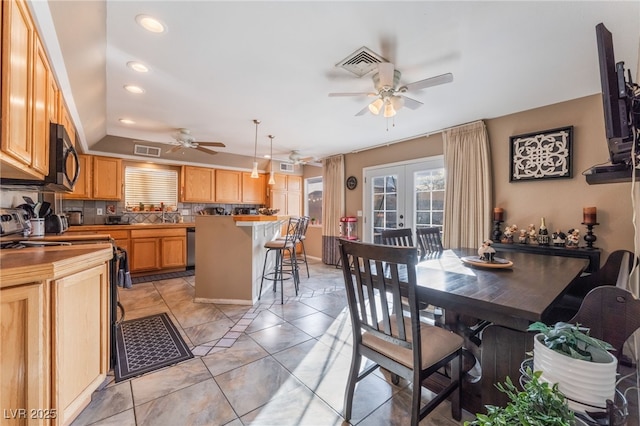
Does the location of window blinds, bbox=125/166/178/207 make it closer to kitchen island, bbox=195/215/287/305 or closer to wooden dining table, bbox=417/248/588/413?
kitchen island, bbox=195/215/287/305

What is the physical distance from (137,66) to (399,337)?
297 cm

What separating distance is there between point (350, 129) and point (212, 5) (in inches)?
104

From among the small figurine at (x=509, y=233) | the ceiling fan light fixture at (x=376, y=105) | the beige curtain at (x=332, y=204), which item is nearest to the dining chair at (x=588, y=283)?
the small figurine at (x=509, y=233)

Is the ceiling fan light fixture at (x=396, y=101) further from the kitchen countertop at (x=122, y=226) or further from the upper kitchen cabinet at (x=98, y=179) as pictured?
the upper kitchen cabinet at (x=98, y=179)

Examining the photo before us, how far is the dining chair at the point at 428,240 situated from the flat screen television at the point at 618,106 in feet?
6.47

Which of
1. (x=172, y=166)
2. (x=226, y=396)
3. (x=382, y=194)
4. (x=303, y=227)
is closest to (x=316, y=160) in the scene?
(x=382, y=194)

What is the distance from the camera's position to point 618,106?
2.90 ft

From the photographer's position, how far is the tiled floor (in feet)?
5.25

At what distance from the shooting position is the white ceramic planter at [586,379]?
0.78 m

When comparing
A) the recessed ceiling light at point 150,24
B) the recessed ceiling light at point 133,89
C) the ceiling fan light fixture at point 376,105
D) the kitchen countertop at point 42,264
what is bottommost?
the kitchen countertop at point 42,264

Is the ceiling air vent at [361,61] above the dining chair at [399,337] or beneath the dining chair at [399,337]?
above

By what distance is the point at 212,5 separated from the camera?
1660 millimetres

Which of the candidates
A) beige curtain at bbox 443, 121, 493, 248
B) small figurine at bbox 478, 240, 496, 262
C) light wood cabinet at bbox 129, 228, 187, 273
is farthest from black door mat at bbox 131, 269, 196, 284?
small figurine at bbox 478, 240, 496, 262

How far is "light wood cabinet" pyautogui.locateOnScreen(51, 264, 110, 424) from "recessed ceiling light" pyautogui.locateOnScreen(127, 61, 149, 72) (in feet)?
5.73
